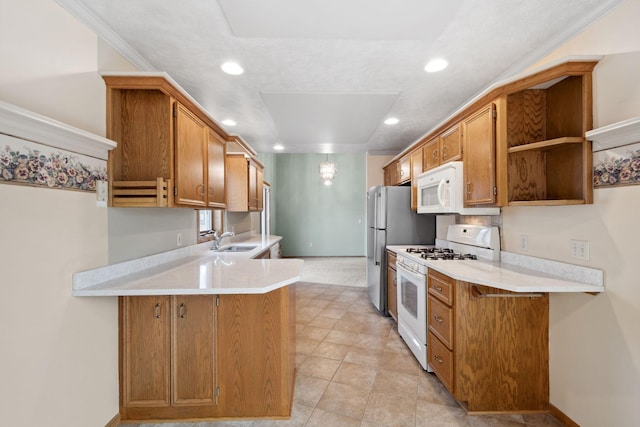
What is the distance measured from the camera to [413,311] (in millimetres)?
2676

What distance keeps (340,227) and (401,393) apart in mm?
6641

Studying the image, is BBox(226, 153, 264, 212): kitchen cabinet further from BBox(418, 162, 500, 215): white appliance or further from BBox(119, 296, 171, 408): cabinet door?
BBox(418, 162, 500, 215): white appliance

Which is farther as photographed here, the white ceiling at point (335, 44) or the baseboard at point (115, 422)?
the baseboard at point (115, 422)

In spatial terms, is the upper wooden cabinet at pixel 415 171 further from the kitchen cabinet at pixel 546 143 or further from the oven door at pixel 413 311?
the kitchen cabinet at pixel 546 143

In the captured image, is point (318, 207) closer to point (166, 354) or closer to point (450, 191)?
point (450, 191)

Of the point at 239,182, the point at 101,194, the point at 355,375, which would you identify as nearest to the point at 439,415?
the point at 355,375

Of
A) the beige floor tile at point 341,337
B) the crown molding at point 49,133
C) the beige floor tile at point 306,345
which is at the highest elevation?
the crown molding at point 49,133

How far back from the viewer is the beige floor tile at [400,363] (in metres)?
2.44

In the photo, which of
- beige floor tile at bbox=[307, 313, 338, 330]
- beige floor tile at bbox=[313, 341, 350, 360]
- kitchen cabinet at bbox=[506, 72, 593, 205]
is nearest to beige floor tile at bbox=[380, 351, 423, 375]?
beige floor tile at bbox=[313, 341, 350, 360]

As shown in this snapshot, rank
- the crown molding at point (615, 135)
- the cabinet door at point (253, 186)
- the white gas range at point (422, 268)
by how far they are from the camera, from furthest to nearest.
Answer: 1. the cabinet door at point (253, 186)
2. the white gas range at point (422, 268)
3. the crown molding at point (615, 135)

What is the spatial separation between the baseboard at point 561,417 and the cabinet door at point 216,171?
289 centimetres

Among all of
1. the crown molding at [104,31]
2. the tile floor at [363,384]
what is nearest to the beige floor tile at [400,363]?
the tile floor at [363,384]

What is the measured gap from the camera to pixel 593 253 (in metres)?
1.59

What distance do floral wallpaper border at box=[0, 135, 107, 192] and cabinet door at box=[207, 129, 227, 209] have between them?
85 centimetres
